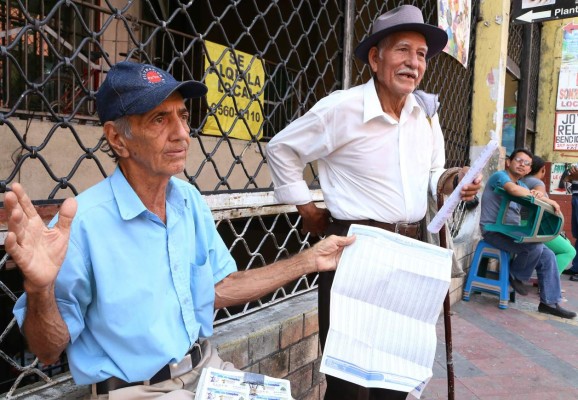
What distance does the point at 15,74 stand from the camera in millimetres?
4227

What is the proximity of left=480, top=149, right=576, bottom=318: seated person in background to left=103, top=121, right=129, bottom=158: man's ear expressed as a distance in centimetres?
434

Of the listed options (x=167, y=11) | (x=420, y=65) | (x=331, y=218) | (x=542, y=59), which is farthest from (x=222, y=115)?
(x=542, y=59)

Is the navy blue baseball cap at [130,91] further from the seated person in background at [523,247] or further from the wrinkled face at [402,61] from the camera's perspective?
the seated person in background at [523,247]

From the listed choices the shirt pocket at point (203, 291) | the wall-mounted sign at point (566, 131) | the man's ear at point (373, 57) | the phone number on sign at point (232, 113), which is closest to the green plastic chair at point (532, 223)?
the phone number on sign at point (232, 113)

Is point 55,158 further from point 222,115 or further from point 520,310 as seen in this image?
point 520,310

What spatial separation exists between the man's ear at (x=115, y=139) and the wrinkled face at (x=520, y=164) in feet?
15.0

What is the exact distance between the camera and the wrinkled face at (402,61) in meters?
2.08

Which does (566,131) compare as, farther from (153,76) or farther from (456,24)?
(153,76)

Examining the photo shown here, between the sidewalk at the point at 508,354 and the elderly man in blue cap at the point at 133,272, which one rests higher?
the elderly man in blue cap at the point at 133,272

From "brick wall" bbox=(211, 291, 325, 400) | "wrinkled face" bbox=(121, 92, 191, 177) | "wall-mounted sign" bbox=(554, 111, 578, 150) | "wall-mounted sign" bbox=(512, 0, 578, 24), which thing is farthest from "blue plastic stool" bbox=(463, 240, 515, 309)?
"wall-mounted sign" bbox=(554, 111, 578, 150)

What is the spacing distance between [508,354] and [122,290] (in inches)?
140

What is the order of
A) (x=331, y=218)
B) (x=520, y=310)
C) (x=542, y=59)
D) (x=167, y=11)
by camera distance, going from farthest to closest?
1. (x=542, y=59)
2. (x=167, y=11)
3. (x=520, y=310)
4. (x=331, y=218)

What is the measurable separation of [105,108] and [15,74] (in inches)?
137

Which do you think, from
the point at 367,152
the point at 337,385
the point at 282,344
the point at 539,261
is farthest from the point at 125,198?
the point at 539,261
